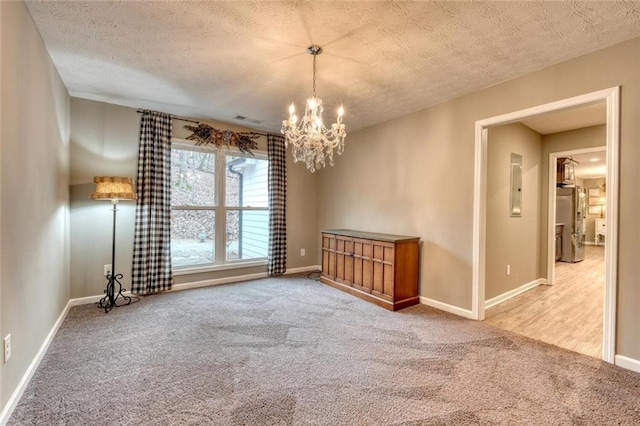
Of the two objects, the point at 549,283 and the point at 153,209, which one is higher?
the point at 153,209

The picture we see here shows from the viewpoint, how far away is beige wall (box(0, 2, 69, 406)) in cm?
172

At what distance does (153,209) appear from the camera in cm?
402

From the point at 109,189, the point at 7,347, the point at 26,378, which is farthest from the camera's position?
the point at 109,189

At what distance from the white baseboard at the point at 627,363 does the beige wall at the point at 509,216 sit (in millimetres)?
1423

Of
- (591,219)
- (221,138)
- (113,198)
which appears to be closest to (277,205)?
(221,138)

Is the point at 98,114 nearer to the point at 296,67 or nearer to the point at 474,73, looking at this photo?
the point at 296,67

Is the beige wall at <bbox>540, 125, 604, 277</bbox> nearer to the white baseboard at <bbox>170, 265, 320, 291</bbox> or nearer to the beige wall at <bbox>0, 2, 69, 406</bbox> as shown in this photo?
the white baseboard at <bbox>170, 265, 320, 291</bbox>

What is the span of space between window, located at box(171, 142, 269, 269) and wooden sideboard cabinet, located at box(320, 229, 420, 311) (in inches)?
64.8

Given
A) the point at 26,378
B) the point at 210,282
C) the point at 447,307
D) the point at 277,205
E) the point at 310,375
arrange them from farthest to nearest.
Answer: the point at 277,205 → the point at 210,282 → the point at 447,307 → the point at 310,375 → the point at 26,378

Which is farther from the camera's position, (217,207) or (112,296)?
(217,207)

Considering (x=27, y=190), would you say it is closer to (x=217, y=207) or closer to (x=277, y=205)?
(x=217, y=207)

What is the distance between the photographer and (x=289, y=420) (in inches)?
66.6

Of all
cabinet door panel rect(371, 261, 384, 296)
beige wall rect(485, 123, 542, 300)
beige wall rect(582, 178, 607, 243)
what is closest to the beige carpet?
cabinet door panel rect(371, 261, 384, 296)

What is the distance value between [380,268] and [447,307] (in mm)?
906
